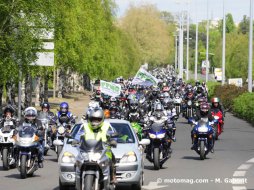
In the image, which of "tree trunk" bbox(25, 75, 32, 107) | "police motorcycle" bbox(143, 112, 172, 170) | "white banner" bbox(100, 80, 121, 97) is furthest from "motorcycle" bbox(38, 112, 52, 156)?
"tree trunk" bbox(25, 75, 32, 107)

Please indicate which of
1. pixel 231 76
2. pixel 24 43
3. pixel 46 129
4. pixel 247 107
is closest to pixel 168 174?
pixel 46 129

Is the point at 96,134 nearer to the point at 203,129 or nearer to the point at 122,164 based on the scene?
the point at 122,164

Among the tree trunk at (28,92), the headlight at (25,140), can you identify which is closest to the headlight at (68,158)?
the headlight at (25,140)

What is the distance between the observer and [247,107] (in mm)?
46000

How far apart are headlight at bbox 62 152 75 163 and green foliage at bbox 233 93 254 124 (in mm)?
28346

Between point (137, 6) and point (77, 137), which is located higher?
point (137, 6)

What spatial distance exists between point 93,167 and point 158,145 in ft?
26.5

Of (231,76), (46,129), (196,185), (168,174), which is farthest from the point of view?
(231,76)

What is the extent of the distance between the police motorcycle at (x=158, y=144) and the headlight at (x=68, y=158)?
5.23 metres

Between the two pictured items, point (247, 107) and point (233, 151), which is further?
point (247, 107)

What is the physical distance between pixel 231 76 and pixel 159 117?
9851cm

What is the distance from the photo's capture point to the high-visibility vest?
1340 cm

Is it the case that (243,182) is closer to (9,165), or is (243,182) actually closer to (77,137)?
(77,137)

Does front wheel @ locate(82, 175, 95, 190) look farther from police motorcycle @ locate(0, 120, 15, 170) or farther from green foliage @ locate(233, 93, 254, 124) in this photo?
green foliage @ locate(233, 93, 254, 124)
